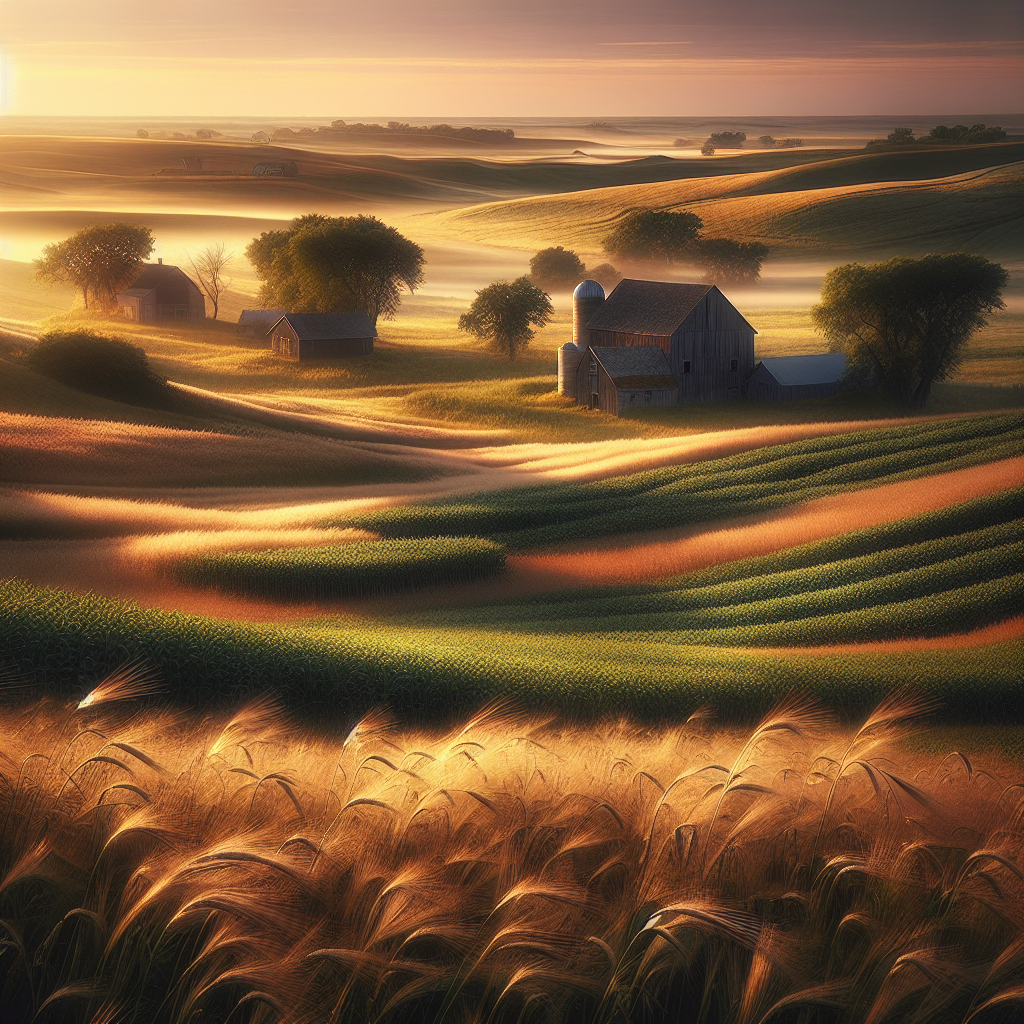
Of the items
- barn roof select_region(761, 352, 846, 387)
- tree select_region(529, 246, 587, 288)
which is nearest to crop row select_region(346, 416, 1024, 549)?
barn roof select_region(761, 352, 846, 387)

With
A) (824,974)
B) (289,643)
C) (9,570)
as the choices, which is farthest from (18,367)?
(824,974)

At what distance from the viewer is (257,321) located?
86.8 ft

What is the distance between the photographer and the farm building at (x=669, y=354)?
2231 cm

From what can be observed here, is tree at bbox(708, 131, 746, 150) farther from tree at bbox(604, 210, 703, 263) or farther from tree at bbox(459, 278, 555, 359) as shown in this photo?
tree at bbox(459, 278, 555, 359)

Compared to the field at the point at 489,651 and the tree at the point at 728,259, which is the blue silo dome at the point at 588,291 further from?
the tree at the point at 728,259

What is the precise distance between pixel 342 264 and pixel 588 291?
23.3 ft

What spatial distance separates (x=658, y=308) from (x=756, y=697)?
53.5 feet

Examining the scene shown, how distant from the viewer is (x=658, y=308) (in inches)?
1000

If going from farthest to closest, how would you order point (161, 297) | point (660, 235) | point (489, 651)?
1. point (660, 235)
2. point (161, 297)
3. point (489, 651)

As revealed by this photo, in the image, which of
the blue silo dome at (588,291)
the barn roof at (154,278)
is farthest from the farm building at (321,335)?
the blue silo dome at (588,291)

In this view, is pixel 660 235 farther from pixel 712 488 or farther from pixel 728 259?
pixel 712 488

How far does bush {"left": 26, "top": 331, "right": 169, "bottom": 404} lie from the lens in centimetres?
1844

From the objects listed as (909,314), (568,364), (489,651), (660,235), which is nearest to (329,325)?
(568,364)

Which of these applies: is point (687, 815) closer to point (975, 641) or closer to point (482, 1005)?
point (482, 1005)
